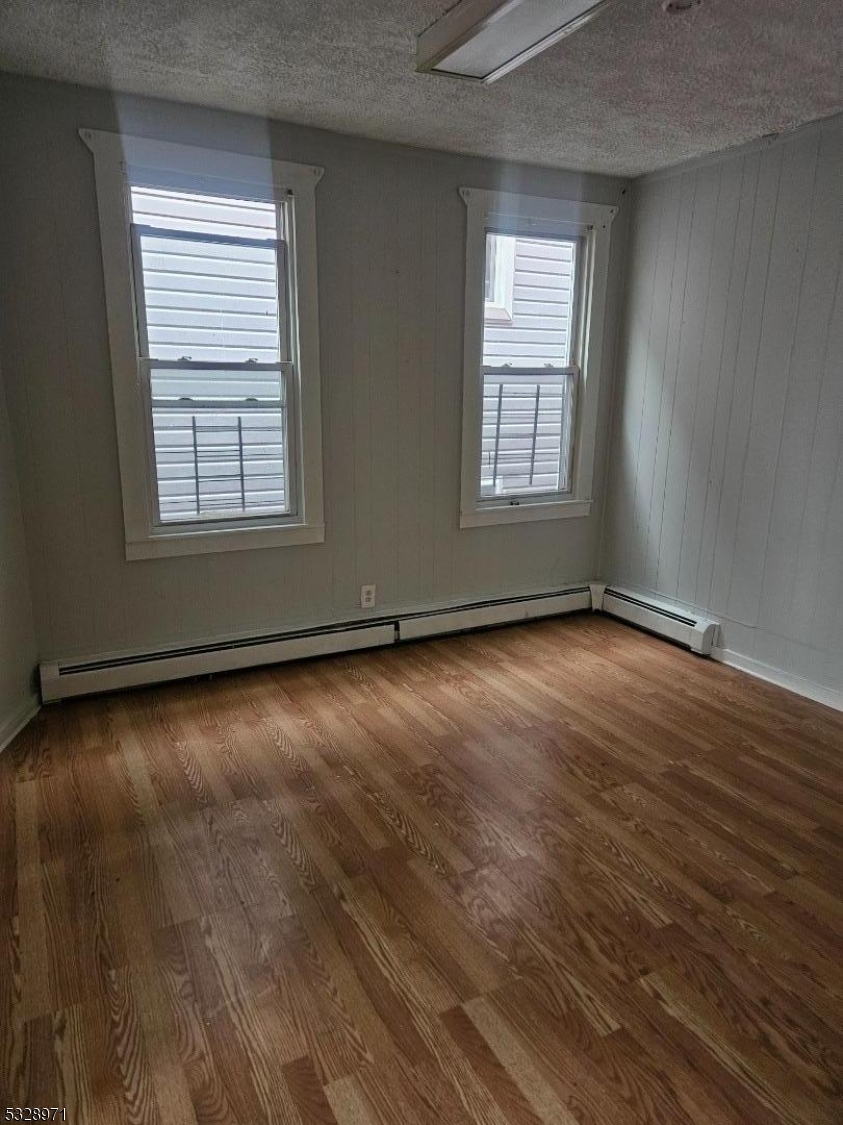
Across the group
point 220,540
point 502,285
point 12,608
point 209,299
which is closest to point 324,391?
point 209,299

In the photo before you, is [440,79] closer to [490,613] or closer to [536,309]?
[536,309]

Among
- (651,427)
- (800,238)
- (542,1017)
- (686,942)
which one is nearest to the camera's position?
(542,1017)

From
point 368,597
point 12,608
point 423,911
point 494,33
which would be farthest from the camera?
point 368,597

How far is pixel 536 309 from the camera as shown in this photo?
4074 mm

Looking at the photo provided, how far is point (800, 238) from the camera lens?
126 inches

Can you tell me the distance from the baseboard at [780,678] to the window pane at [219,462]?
2.47 m

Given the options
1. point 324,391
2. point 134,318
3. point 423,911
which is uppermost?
point 134,318

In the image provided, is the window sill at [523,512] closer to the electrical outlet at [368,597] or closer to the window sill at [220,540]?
the electrical outlet at [368,597]

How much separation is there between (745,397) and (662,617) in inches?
50.5

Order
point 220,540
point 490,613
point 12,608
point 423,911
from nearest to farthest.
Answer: point 423,911 → point 12,608 → point 220,540 → point 490,613

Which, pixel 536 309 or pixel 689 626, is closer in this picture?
pixel 689 626

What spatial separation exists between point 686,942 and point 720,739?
1.25 meters

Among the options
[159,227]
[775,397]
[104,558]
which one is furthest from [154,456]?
[775,397]

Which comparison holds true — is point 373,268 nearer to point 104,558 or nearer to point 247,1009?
point 104,558
